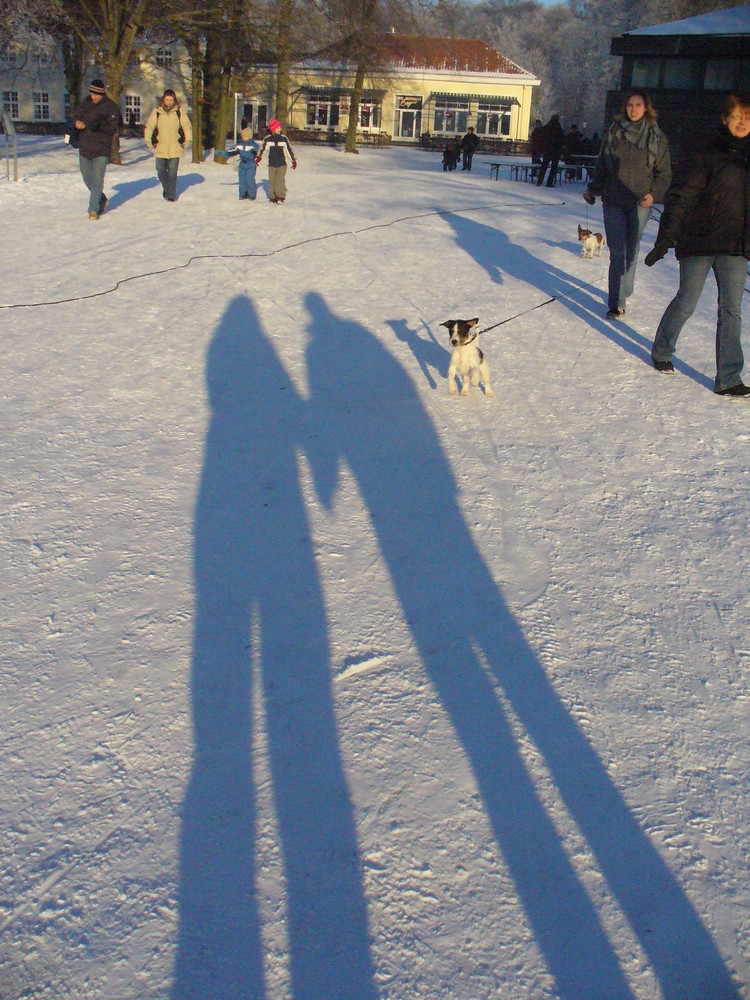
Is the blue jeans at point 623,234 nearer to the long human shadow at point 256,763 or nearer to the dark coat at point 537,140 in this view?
the long human shadow at point 256,763

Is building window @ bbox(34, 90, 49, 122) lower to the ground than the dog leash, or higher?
higher

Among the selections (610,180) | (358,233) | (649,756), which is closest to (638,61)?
(358,233)

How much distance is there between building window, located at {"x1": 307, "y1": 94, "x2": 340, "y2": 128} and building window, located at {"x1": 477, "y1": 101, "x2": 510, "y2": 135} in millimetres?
9670

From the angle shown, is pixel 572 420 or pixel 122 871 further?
pixel 572 420

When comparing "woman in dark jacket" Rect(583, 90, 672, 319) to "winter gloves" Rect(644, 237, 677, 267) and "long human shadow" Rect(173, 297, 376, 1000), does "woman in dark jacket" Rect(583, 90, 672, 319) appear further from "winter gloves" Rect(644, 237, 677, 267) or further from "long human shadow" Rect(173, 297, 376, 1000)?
"long human shadow" Rect(173, 297, 376, 1000)

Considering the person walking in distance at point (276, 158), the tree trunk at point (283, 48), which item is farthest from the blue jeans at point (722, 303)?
the tree trunk at point (283, 48)

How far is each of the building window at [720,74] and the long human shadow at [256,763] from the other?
28.2 meters

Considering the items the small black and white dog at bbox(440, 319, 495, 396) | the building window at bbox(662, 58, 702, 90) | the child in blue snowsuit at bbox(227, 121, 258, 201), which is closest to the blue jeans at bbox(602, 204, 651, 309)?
the small black and white dog at bbox(440, 319, 495, 396)

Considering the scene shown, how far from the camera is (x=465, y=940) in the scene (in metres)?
2.34

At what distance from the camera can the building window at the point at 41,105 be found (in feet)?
182

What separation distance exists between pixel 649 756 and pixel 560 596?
3.55ft

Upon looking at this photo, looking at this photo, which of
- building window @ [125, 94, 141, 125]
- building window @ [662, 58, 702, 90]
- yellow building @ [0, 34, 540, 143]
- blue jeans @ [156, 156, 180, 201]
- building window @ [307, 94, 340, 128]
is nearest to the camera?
blue jeans @ [156, 156, 180, 201]

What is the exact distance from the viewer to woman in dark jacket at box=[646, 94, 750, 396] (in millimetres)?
5824

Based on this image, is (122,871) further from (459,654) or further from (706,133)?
(706,133)
